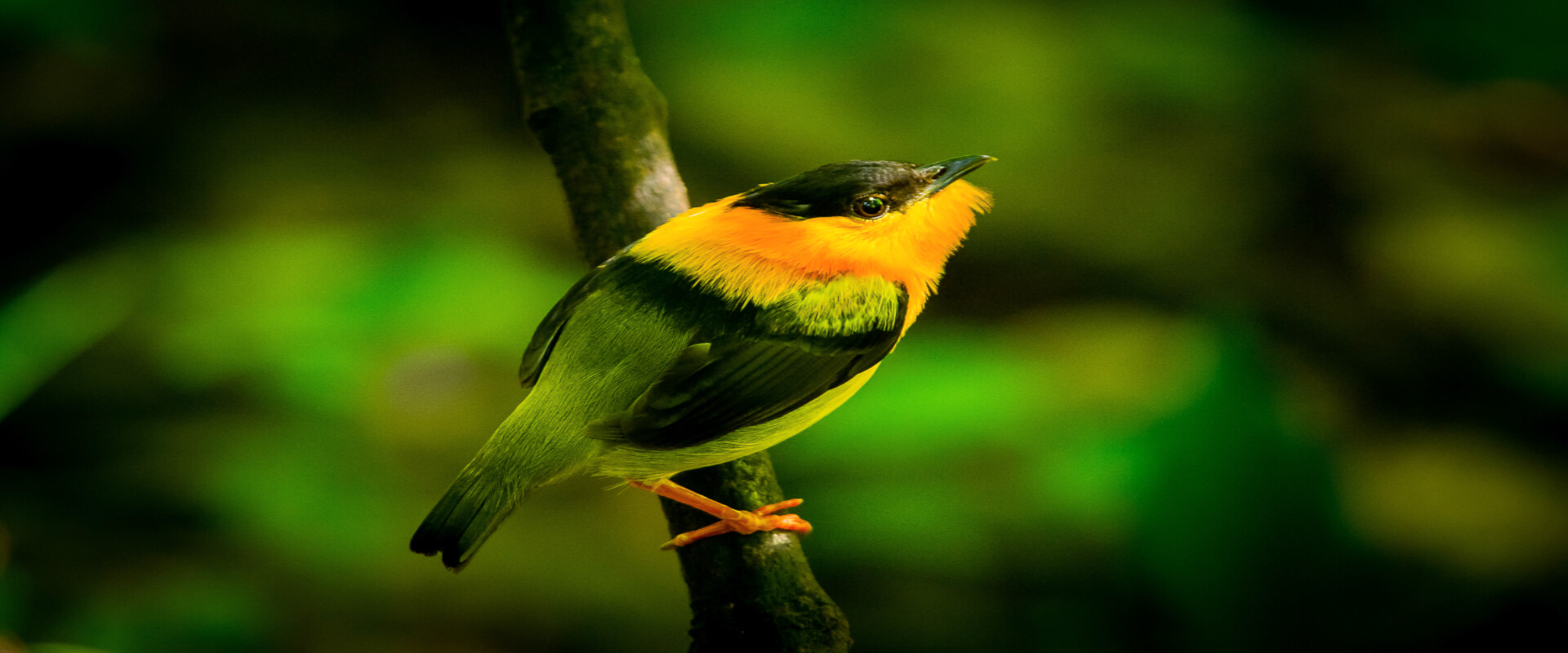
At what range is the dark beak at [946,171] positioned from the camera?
144cm

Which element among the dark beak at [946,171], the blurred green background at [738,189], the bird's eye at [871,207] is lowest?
the blurred green background at [738,189]

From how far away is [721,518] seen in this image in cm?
138

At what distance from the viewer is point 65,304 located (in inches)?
105

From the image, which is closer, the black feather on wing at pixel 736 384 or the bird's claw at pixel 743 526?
the black feather on wing at pixel 736 384

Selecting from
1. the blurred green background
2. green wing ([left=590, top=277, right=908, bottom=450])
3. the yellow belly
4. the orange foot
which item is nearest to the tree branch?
the orange foot

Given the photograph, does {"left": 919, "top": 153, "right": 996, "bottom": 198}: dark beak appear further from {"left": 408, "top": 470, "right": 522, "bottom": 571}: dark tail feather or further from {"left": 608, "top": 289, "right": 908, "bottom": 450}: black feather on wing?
{"left": 408, "top": 470, "right": 522, "bottom": 571}: dark tail feather

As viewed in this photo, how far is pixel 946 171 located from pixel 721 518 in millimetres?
577

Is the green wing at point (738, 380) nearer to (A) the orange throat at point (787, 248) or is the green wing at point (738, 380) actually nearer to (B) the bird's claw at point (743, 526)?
(A) the orange throat at point (787, 248)

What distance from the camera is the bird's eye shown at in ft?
4.50

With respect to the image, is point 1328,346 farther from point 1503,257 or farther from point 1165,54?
point 1165,54

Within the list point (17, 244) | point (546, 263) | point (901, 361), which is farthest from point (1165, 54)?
point (17, 244)

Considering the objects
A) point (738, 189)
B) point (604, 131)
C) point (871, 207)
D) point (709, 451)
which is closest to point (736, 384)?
point (709, 451)

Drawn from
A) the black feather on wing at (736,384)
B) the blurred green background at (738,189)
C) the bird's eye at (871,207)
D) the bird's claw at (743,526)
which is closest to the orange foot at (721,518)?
the bird's claw at (743,526)

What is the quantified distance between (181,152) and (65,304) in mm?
982
